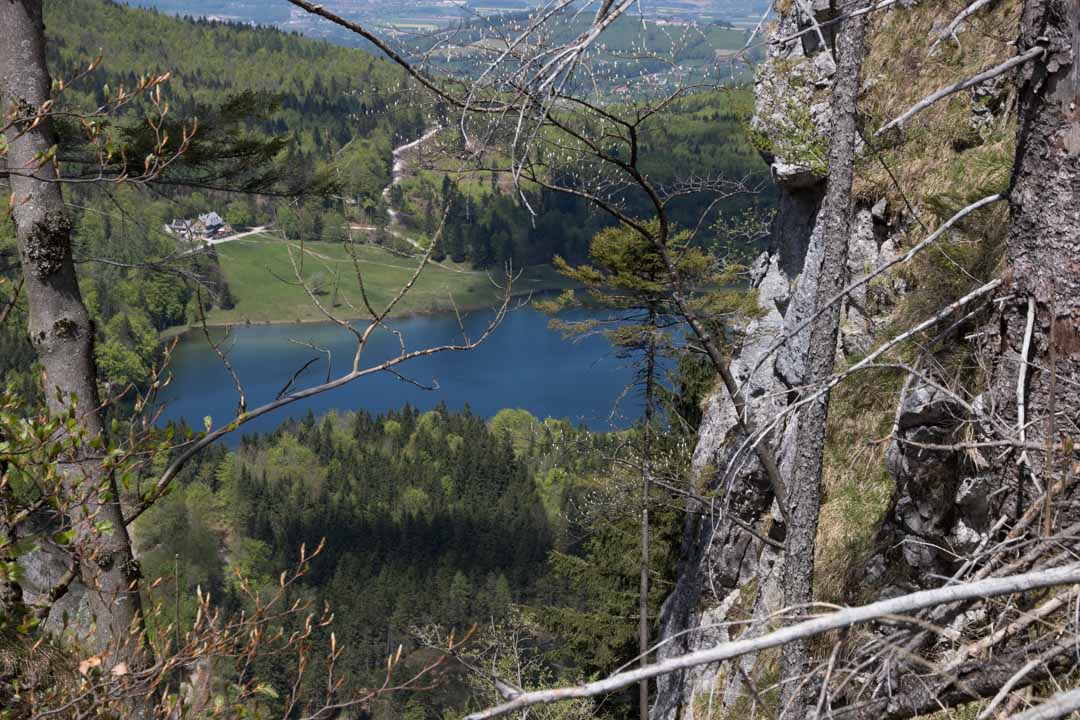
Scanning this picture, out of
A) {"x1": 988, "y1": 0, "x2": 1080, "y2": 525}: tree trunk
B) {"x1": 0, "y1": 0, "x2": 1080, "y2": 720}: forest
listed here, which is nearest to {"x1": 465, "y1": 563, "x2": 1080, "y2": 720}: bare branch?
{"x1": 0, "y1": 0, "x2": 1080, "y2": 720}: forest

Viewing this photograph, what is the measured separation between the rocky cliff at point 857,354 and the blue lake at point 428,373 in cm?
5305

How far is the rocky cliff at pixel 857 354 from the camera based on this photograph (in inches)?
197

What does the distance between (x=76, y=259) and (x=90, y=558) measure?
1.26 meters

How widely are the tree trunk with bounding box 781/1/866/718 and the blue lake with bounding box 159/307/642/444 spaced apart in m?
59.8

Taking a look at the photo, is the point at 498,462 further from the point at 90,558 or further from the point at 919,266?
the point at 90,558

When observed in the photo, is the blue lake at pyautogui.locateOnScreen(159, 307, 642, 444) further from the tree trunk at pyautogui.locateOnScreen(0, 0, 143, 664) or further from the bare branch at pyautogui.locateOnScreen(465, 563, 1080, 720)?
the bare branch at pyautogui.locateOnScreen(465, 563, 1080, 720)

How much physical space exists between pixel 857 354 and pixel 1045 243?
4555 millimetres

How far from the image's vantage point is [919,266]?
26.5 ft

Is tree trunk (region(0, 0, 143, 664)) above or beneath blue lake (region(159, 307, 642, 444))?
above

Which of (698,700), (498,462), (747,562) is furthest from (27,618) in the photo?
(498,462)

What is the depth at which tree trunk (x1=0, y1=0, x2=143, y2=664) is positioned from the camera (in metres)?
3.09

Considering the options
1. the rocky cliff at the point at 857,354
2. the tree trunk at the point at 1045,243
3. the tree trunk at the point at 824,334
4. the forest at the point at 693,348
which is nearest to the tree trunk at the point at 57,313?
the forest at the point at 693,348

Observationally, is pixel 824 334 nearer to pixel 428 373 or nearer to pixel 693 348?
pixel 693 348

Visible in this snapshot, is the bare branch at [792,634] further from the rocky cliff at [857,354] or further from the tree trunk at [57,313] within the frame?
the rocky cliff at [857,354]
